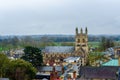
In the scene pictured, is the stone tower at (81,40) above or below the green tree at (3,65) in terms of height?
above

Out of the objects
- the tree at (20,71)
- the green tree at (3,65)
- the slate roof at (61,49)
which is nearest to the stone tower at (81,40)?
the slate roof at (61,49)

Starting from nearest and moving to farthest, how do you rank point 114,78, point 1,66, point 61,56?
point 114,78, point 1,66, point 61,56

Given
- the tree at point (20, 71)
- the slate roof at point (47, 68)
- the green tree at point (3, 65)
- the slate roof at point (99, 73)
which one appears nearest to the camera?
the tree at point (20, 71)

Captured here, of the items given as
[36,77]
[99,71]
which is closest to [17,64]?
[36,77]

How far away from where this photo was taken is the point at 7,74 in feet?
155

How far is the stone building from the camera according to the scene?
79375mm

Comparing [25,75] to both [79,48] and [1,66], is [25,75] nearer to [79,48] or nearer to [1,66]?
[1,66]

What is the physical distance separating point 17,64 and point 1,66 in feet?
11.2

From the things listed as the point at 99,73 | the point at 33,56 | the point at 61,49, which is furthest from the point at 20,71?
the point at 61,49

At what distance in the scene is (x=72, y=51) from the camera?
284 feet

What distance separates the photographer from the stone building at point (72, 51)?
7938cm

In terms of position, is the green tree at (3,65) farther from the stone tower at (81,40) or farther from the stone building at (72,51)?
the stone tower at (81,40)

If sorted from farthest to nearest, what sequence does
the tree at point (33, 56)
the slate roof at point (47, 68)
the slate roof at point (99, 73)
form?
1. the tree at point (33, 56)
2. the slate roof at point (47, 68)
3. the slate roof at point (99, 73)

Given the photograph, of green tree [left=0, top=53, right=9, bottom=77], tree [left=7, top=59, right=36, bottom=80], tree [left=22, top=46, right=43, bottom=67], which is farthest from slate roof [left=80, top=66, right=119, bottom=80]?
tree [left=22, top=46, right=43, bottom=67]
